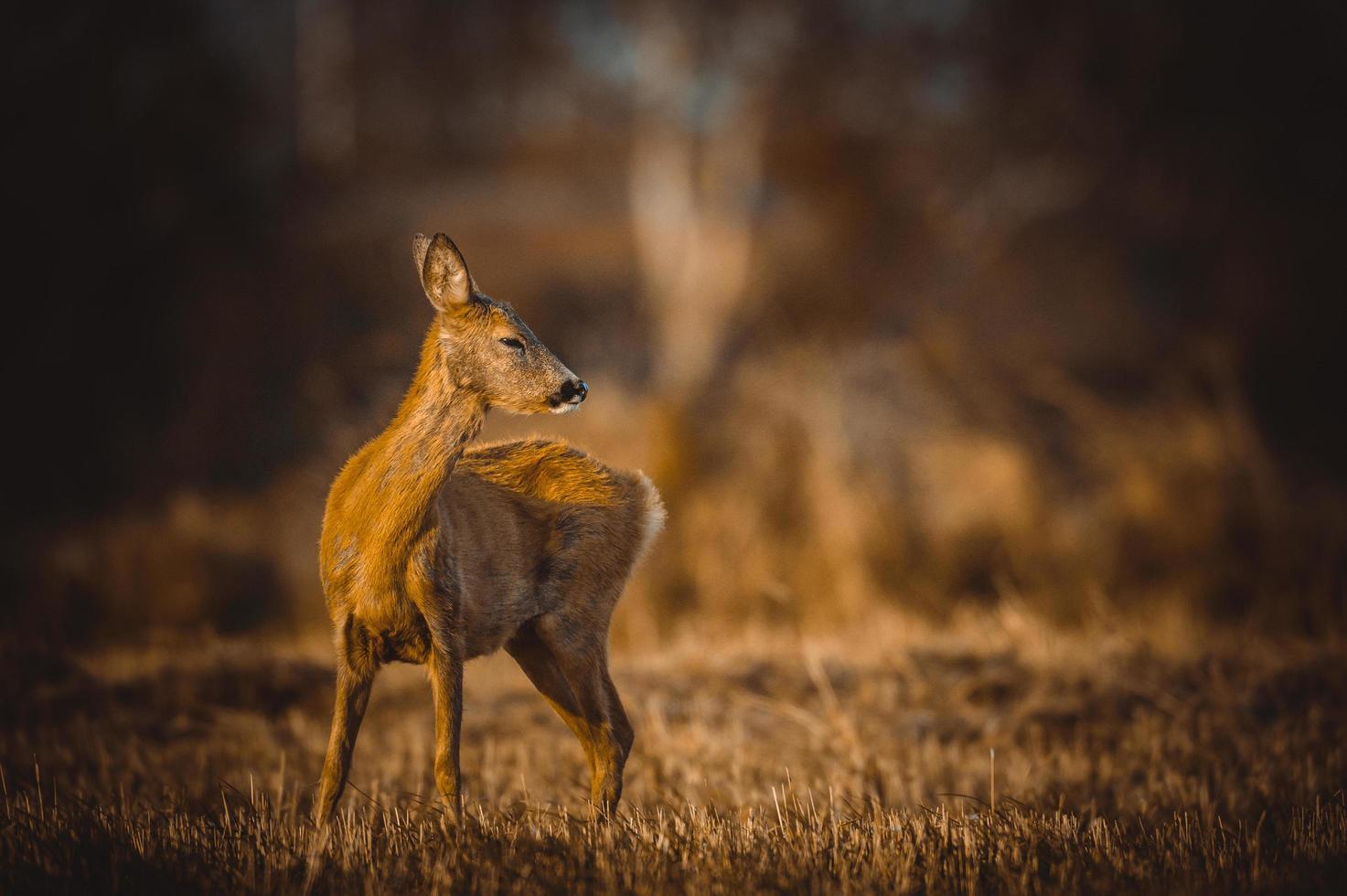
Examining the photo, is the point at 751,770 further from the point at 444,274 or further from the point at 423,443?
the point at 444,274

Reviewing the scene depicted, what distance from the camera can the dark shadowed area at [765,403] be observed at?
5.98 metres

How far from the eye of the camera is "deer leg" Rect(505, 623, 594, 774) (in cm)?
506

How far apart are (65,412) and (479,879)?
15.1m

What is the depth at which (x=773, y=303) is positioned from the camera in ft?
68.0

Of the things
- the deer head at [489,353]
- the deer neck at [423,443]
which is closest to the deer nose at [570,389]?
the deer head at [489,353]

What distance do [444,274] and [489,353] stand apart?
0.33m

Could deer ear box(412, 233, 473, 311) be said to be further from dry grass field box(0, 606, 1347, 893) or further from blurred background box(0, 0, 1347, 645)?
blurred background box(0, 0, 1347, 645)

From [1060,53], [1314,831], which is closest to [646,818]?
[1314,831]

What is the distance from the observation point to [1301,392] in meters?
17.1

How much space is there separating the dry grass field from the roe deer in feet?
1.36

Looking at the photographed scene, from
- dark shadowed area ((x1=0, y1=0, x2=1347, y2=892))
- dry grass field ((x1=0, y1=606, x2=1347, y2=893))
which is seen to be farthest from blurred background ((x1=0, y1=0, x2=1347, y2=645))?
dry grass field ((x1=0, y1=606, x2=1347, y2=893))

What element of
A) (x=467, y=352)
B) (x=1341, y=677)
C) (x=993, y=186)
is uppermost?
(x=993, y=186)

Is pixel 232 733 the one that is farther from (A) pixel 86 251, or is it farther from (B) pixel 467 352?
(A) pixel 86 251

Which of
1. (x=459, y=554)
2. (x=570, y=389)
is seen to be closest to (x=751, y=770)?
(x=459, y=554)
